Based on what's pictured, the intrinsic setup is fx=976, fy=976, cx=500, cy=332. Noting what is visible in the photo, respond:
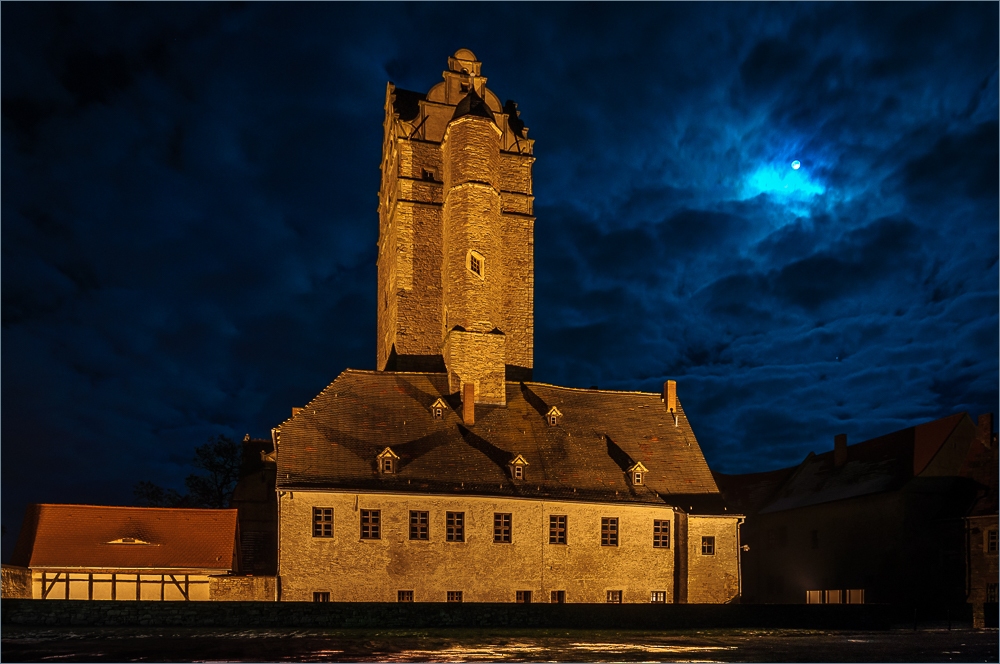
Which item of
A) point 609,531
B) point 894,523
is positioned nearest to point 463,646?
point 609,531

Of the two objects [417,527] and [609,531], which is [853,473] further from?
[417,527]

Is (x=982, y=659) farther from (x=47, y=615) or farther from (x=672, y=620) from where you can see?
(x=47, y=615)

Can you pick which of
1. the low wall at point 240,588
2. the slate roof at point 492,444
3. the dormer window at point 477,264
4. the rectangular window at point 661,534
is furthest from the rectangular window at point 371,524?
the dormer window at point 477,264

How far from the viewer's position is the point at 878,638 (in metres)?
27.5

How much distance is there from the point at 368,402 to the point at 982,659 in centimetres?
2208

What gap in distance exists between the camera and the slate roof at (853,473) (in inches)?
1614

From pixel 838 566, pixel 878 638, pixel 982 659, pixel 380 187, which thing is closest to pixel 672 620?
pixel 878 638

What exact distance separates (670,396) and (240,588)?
760 inches

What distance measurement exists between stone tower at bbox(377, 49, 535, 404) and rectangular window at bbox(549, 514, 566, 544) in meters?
5.83

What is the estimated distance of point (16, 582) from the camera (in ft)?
105

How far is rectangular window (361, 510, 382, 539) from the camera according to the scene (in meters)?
33.5

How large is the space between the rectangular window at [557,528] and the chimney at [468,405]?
495cm

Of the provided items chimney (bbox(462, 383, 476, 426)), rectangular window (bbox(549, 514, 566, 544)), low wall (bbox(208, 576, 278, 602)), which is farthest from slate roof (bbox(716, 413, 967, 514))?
low wall (bbox(208, 576, 278, 602))

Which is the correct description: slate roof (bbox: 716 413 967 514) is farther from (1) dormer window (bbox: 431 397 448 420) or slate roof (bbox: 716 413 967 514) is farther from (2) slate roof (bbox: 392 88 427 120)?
(2) slate roof (bbox: 392 88 427 120)
